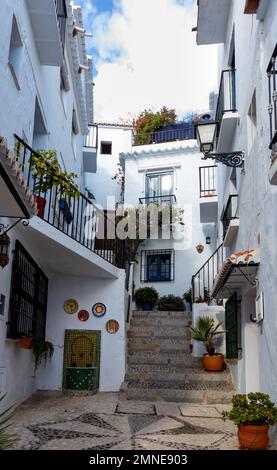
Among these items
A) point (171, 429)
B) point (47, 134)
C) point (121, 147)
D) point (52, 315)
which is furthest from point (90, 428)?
point (121, 147)

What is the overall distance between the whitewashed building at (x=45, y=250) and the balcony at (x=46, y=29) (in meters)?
0.02

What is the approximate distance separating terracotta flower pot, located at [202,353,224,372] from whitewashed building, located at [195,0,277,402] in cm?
29

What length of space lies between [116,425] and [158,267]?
36.7 feet

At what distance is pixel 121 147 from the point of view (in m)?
23.0

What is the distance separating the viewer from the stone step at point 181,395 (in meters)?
9.27

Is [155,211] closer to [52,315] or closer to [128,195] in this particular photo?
[128,195]

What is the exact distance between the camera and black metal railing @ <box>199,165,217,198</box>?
A: 1570cm

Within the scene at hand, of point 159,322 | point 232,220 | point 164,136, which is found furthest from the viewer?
point 164,136

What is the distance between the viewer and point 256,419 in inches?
214

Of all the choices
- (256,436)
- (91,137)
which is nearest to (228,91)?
(256,436)

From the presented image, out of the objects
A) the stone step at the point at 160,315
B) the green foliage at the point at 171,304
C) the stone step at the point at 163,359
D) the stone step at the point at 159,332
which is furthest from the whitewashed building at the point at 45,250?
the green foliage at the point at 171,304

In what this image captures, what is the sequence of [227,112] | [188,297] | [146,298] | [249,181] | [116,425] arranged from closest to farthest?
[116,425] < [249,181] < [227,112] < [188,297] < [146,298]

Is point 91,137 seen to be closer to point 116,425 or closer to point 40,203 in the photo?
point 40,203

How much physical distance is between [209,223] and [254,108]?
9985 millimetres
